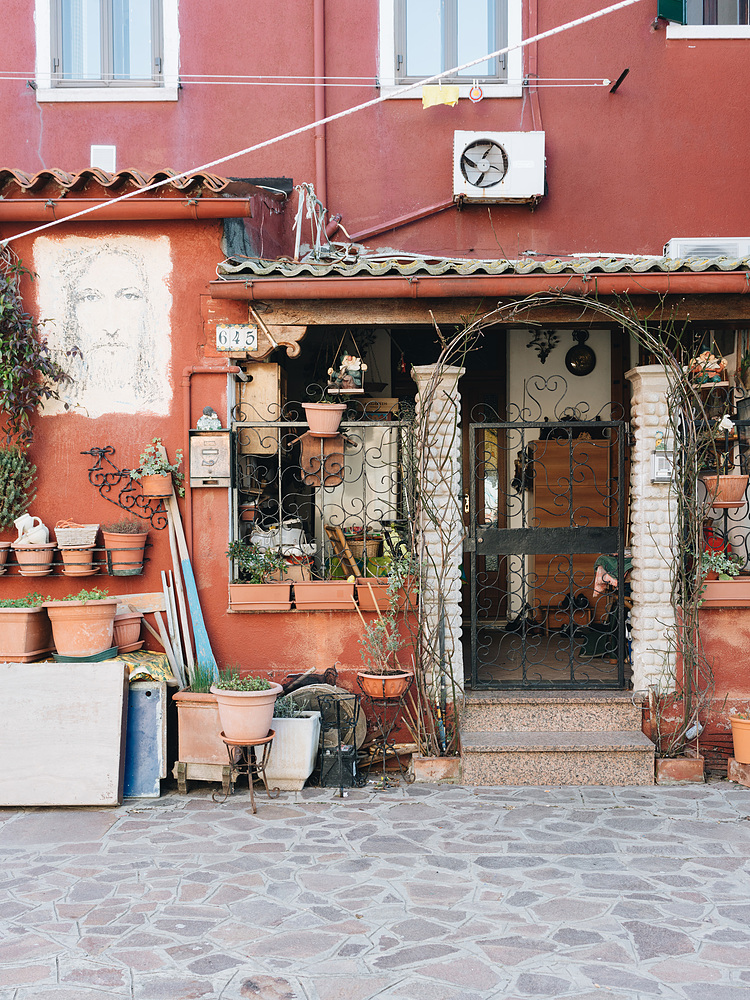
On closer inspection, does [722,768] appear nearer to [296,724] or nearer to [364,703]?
[364,703]

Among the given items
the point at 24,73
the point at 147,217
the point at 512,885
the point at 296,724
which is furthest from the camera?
the point at 24,73

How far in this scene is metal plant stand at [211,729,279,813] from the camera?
581cm

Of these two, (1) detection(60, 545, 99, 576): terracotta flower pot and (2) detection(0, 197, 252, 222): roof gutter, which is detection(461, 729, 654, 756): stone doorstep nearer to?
(1) detection(60, 545, 99, 576): terracotta flower pot

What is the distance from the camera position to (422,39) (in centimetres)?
840

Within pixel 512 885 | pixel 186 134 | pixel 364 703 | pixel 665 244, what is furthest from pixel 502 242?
pixel 512 885

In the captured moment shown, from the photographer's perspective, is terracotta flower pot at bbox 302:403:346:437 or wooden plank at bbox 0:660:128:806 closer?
wooden plank at bbox 0:660:128:806

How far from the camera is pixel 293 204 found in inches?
331

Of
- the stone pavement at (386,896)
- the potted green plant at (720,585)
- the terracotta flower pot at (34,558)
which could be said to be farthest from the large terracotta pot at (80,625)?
the potted green plant at (720,585)

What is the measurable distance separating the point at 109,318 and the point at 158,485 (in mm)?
1350

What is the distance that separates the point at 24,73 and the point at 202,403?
161 inches

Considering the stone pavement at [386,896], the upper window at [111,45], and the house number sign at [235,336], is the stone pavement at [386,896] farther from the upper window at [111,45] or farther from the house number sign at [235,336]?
the upper window at [111,45]

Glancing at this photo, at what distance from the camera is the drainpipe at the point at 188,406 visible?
22.1 ft

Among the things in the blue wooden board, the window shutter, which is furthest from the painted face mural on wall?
the window shutter

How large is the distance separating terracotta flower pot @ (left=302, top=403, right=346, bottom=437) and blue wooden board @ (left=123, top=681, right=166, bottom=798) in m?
2.14
